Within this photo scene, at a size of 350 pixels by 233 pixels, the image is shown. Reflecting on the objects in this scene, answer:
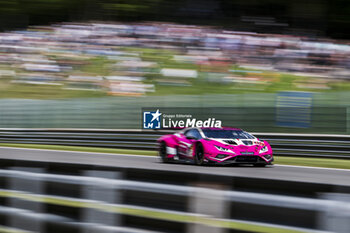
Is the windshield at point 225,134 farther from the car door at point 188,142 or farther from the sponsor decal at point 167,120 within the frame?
the sponsor decal at point 167,120

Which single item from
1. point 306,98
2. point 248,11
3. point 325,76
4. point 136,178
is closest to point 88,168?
point 136,178

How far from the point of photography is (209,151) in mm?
13586

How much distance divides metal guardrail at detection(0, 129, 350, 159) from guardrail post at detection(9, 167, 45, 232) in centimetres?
1211

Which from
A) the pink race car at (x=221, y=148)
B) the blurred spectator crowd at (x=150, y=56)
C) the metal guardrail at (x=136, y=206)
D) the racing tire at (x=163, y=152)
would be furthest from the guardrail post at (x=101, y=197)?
the blurred spectator crowd at (x=150, y=56)

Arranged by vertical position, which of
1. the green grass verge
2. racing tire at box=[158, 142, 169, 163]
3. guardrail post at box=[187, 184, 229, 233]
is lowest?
the green grass verge

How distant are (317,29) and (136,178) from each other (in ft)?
69.6

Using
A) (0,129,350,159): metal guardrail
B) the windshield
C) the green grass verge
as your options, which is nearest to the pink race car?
the windshield

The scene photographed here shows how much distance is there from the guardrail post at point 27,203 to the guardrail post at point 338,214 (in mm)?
2591

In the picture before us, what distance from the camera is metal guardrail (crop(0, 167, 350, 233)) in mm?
2748

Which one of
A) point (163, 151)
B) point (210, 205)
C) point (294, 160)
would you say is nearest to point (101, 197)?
point (210, 205)

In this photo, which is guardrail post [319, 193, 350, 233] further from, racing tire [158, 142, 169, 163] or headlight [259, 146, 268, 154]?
racing tire [158, 142, 169, 163]

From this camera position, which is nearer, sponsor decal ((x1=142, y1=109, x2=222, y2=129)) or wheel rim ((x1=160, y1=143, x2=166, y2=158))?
wheel rim ((x1=160, y1=143, x2=166, y2=158))

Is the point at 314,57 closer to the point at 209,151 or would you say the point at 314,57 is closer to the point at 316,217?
the point at 209,151

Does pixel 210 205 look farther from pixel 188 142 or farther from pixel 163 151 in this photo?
pixel 163 151
